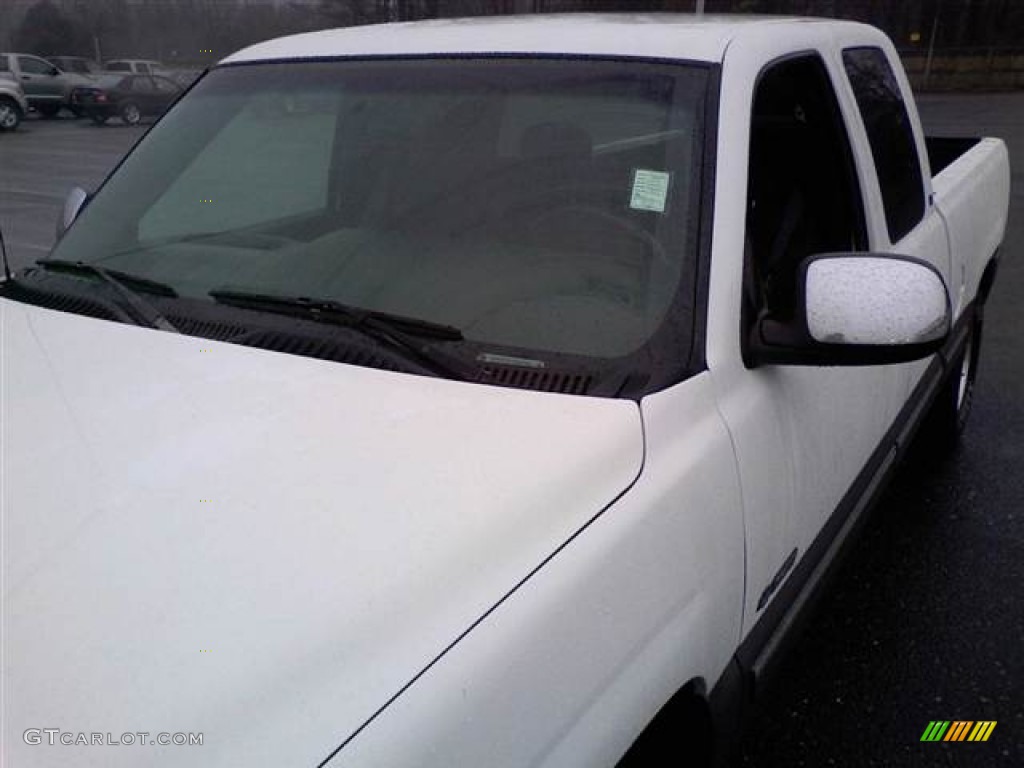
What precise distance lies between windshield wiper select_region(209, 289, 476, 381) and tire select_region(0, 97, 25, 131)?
22586mm

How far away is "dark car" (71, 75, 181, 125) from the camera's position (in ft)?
76.7

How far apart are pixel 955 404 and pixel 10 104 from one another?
890 inches

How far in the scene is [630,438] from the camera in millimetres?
1460

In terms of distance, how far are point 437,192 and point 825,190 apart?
1.20 metres

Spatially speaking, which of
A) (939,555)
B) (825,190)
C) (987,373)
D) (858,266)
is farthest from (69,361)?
(987,373)

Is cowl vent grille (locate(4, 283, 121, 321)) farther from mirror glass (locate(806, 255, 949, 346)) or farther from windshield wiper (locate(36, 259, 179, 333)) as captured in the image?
mirror glass (locate(806, 255, 949, 346))

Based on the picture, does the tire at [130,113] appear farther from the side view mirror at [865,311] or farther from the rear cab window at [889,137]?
the side view mirror at [865,311]

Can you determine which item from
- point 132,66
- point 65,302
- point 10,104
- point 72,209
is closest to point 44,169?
point 10,104

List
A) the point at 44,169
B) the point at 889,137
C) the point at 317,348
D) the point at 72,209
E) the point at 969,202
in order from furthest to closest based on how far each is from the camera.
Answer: the point at 44,169 → the point at 969,202 → the point at 889,137 → the point at 72,209 → the point at 317,348

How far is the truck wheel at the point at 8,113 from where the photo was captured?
2089cm

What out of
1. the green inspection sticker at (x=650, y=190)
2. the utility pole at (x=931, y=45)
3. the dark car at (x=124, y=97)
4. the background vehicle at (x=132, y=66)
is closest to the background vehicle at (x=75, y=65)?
the background vehicle at (x=132, y=66)
